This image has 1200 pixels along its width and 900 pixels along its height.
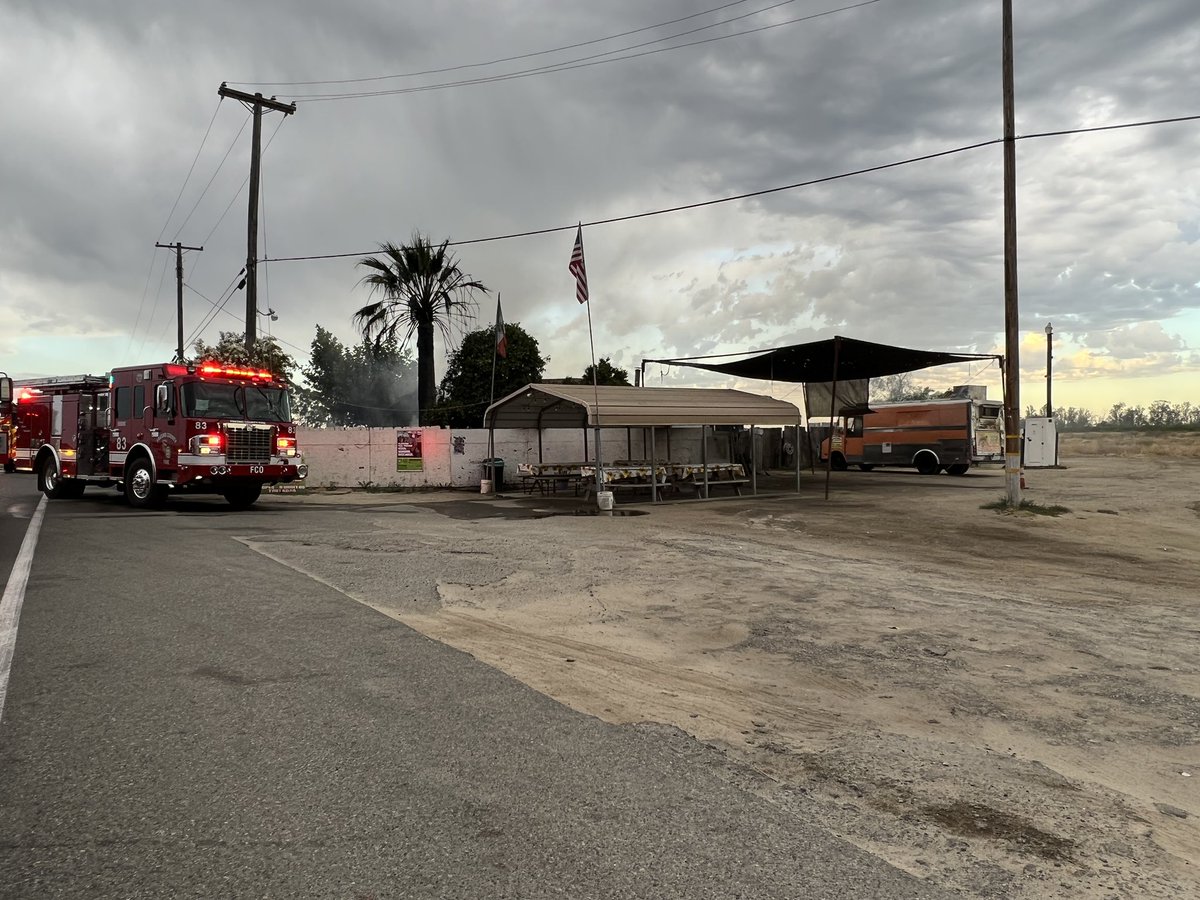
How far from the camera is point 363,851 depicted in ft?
9.89

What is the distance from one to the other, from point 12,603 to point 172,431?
9656 mm

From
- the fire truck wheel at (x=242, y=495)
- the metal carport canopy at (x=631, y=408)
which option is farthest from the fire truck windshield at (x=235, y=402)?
the metal carport canopy at (x=631, y=408)

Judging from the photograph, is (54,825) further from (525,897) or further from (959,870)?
(959,870)

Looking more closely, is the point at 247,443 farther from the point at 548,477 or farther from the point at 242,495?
Answer: the point at 548,477

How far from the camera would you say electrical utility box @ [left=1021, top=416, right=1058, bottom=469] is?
30422mm

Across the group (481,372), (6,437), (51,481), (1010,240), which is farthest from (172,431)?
(481,372)

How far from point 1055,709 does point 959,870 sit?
2.38m

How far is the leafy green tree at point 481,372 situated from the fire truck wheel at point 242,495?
1932cm

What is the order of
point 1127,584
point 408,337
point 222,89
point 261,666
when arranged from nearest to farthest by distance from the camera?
point 261,666 < point 1127,584 < point 222,89 < point 408,337

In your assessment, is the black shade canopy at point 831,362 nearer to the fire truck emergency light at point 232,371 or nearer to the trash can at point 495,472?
the trash can at point 495,472

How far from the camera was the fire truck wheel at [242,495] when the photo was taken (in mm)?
17969

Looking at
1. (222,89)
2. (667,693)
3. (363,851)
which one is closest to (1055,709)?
(667,693)

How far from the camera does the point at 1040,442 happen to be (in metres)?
30.8

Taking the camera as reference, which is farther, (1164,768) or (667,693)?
(667,693)
